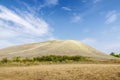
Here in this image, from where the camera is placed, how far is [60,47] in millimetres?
43969

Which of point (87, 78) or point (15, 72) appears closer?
point (87, 78)

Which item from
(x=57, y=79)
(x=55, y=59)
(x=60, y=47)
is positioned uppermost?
(x=60, y=47)

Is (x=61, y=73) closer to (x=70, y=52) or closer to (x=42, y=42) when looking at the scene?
(x=70, y=52)

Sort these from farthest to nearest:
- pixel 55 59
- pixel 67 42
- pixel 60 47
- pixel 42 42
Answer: pixel 42 42 → pixel 67 42 → pixel 60 47 → pixel 55 59

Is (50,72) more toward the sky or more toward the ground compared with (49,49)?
more toward the ground

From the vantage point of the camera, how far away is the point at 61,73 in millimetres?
18703

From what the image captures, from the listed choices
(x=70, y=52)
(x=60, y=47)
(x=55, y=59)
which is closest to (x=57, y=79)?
(x=55, y=59)

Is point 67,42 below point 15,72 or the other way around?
the other way around

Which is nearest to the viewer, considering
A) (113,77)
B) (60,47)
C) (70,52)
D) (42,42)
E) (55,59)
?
(113,77)

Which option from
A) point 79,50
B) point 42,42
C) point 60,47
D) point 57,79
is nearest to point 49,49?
point 60,47

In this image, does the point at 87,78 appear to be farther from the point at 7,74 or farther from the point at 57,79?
the point at 7,74

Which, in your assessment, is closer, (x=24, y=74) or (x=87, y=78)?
(x=87, y=78)

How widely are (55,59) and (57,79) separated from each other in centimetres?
1610

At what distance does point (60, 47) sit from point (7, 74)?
2448cm
